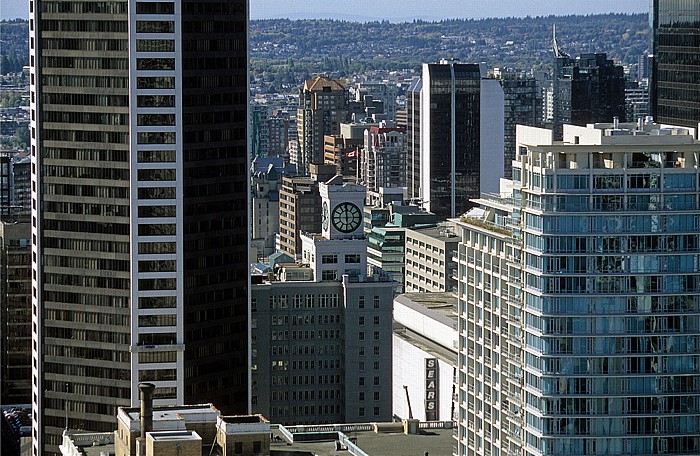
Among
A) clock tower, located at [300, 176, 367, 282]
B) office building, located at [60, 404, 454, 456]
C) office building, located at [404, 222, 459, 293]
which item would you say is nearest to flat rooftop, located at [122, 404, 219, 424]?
office building, located at [60, 404, 454, 456]

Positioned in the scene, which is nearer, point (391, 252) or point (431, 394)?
point (431, 394)

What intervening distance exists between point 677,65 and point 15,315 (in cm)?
4602

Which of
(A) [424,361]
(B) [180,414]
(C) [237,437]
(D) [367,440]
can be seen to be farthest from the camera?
(A) [424,361]

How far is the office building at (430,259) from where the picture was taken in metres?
167

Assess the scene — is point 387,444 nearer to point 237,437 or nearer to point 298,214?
point 237,437

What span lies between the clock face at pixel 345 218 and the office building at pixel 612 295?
55818mm

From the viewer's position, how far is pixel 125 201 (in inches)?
3836

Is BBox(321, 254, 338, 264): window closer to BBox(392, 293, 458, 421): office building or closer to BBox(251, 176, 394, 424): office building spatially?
BBox(251, 176, 394, 424): office building

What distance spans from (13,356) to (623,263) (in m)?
60.5

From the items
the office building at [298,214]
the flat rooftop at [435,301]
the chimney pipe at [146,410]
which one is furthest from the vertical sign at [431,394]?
the office building at [298,214]

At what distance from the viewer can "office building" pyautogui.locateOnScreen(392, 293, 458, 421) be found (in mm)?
118625

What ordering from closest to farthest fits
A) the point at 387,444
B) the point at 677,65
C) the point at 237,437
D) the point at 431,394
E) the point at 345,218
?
1. the point at 237,437
2. the point at 387,444
3. the point at 431,394
4. the point at 345,218
5. the point at 677,65

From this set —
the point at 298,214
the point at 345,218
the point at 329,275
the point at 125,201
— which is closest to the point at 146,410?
the point at 125,201

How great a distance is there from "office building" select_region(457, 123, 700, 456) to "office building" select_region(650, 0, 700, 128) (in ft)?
205
